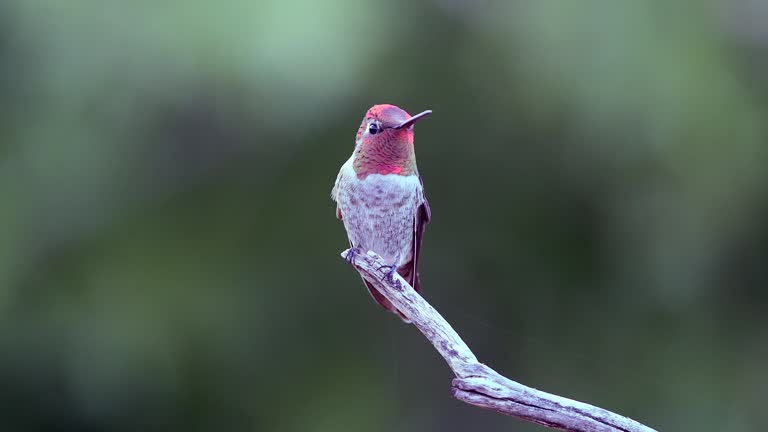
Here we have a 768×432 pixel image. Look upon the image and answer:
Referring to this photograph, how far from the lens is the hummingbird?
317 cm

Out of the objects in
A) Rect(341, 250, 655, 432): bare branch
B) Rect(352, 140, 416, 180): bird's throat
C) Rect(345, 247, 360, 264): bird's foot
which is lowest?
Rect(341, 250, 655, 432): bare branch

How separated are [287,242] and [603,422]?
3.76 meters

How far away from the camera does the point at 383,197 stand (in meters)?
3.46

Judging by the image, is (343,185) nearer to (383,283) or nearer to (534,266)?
(383,283)

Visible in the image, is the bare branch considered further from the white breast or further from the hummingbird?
the white breast

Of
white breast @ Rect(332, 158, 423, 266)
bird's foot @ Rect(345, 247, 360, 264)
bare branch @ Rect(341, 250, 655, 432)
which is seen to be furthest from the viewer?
white breast @ Rect(332, 158, 423, 266)

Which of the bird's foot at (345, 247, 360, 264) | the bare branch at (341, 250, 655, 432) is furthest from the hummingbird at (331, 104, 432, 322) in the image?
the bare branch at (341, 250, 655, 432)

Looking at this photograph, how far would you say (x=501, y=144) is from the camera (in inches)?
221

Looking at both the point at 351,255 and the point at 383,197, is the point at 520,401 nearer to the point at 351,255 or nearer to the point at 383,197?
the point at 351,255

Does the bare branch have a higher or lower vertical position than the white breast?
lower

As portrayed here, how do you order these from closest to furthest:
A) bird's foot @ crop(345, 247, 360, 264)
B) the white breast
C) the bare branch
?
the bare branch < bird's foot @ crop(345, 247, 360, 264) < the white breast

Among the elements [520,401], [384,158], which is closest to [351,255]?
[384,158]

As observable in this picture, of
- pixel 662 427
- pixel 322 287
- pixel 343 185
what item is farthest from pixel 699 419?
pixel 343 185

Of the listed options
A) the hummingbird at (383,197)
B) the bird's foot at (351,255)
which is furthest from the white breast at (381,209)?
the bird's foot at (351,255)
